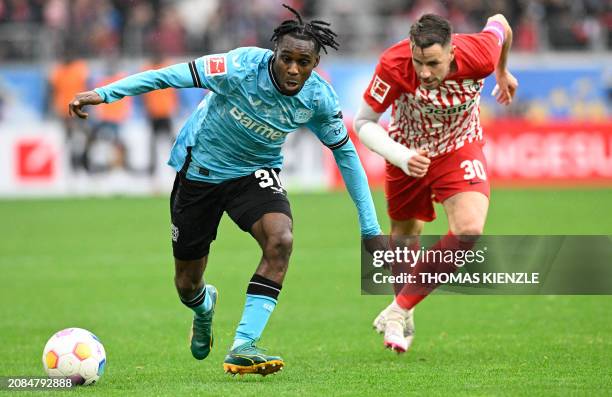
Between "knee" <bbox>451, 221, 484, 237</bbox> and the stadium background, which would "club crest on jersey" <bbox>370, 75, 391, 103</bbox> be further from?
the stadium background

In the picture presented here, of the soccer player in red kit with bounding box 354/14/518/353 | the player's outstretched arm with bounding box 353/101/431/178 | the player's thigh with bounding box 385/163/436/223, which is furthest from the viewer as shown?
the player's thigh with bounding box 385/163/436/223

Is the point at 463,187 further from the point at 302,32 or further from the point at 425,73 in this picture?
the point at 302,32

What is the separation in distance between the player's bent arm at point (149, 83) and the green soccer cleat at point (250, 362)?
1.63 m

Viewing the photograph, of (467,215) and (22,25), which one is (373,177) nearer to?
(22,25)

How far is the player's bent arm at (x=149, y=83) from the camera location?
22.1ft

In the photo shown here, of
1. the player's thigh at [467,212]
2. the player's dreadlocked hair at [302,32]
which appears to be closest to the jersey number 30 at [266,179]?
the player's dreadlocked hair at [302,32]

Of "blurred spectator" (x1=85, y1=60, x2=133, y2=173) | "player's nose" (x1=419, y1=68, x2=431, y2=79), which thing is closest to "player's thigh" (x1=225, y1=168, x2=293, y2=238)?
"player's nose" (x1=419, y1=68, x2=431, y2=79)

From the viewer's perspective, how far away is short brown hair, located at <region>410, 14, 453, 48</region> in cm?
754

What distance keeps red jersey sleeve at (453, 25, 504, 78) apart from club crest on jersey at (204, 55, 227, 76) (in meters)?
1.87

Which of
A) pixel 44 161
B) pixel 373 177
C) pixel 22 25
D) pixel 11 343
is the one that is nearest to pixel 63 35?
pixel 22 25

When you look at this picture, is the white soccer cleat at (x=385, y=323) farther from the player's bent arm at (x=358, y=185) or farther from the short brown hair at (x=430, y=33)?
the short brown hair at (x=430, y=33)

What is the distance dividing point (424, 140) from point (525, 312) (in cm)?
268

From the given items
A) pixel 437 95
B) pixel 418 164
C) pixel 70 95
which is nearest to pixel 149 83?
pixel 418 164

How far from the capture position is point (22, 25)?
79.6 feet
